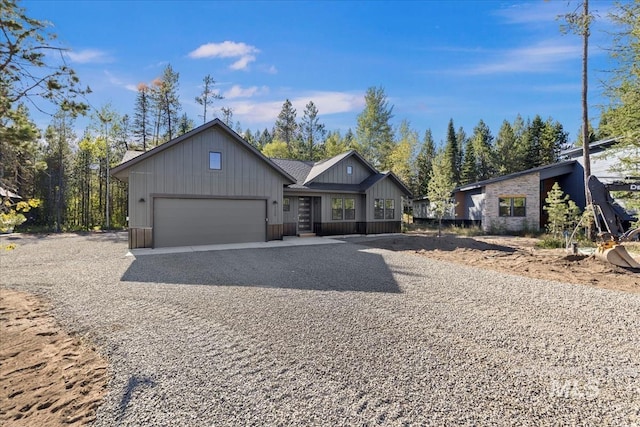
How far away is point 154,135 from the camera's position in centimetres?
2752

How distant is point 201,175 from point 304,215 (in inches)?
247

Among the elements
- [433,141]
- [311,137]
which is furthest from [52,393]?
[433,141]

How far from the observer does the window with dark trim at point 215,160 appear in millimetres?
12598

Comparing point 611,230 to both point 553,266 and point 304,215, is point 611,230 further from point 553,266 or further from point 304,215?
point 304,215

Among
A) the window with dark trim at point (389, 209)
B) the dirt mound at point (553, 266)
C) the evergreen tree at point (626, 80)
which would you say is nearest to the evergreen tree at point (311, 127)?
the window with dark trim at point (389, 209)

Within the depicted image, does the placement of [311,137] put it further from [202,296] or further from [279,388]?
[279,388]

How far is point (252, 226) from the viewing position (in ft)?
44.7

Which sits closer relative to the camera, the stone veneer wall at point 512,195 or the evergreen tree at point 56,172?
the stone veneer wall at point 512,195

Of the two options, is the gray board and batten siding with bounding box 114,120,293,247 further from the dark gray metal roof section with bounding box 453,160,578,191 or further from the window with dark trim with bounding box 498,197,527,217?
the window with dark trim with bounding box 498,197,527,217

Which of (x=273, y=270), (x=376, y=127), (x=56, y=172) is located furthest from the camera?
(x=376, y=127)

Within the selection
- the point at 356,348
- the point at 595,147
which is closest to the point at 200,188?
the point at 356,348

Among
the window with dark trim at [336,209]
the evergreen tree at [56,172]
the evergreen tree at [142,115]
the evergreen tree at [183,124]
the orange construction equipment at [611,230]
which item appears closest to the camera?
the orange construction equipment at [611,230]

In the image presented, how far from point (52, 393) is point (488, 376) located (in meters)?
3.99

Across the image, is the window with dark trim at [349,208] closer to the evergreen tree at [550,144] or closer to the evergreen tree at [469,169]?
the evergreen tree at [469,169]
